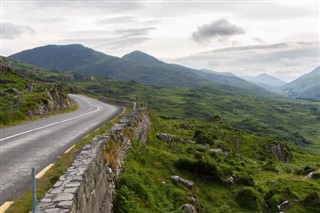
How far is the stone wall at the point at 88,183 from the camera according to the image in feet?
29.5

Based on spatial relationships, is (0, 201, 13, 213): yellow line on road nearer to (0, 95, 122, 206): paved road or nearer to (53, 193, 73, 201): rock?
(0, 95, 122, 206): paved road

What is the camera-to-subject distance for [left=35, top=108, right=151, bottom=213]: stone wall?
898cm

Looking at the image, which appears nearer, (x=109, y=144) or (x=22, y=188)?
(x=22, y=188)

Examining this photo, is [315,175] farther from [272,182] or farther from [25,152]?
[25,152]

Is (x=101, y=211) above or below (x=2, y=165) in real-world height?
below

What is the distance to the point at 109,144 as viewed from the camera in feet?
62.6

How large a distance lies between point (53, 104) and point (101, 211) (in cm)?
4691

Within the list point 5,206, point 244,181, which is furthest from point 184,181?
point 5,206

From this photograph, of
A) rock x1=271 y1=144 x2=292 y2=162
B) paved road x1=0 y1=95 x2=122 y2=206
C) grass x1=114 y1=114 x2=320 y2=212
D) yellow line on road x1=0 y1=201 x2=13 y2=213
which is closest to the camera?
yellow line on road x1=0 y1=201 x2=13 y2=213

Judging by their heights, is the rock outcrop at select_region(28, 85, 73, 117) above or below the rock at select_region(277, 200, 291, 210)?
above

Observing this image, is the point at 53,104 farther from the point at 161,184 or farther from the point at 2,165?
the point at 2,165

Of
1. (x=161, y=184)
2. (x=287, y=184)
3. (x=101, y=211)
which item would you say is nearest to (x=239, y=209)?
(x=161, y=184)

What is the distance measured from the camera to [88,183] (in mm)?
11602

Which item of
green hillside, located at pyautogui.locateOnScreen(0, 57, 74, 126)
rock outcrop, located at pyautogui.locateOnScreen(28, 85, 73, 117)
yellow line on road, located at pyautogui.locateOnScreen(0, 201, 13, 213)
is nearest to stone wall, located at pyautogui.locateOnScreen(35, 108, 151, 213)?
yellow line on road, located at pyautogui.locateOnScreen(0, 201, 13, 213)
